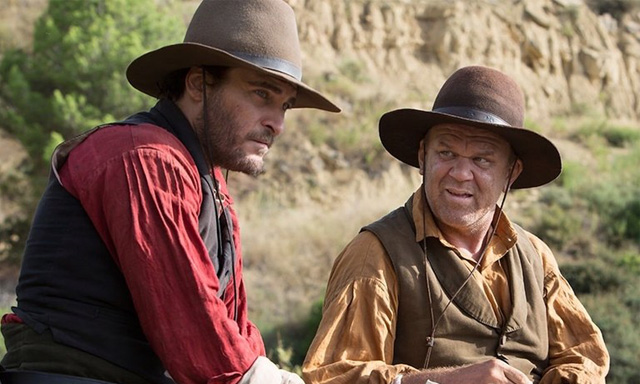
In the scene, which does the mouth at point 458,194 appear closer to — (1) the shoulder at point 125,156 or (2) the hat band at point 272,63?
(2) the hat band at point 272,63

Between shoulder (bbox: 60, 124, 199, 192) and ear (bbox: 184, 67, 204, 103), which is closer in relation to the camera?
shoulder (bbox: 60, 124, 199, 192)

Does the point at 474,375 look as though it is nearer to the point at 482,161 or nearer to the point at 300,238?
the point at 482,161

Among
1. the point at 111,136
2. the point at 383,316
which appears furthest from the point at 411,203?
the point at 111,136

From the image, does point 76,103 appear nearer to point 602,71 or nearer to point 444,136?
point 444,136

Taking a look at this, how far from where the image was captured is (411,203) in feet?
12.5

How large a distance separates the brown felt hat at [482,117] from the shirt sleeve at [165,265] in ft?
5.04

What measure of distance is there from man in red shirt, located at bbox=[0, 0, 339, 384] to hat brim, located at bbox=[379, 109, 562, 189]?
1047 millimetres

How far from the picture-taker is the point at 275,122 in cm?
288

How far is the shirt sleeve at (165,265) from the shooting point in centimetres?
239

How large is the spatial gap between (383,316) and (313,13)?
21416mm

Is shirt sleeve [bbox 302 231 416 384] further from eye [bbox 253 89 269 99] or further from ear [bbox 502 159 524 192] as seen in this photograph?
eye [bbox 253 89 269 99]

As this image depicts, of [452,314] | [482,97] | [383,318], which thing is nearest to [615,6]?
[482,97]

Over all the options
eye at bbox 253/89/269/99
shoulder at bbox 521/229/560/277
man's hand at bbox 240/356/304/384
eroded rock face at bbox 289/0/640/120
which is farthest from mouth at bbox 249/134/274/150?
eroded rock face at bbox 289/0/640/120

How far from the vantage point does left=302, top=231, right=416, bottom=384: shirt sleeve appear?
3.25m
